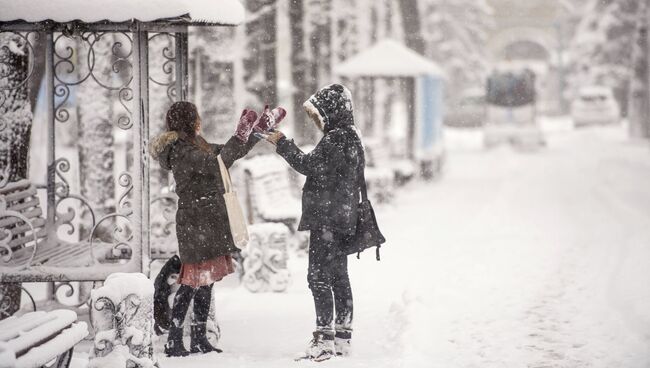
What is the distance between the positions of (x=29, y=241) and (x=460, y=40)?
1573 inches

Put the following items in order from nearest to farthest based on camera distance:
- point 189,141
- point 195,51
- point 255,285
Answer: point 189,141 < point 255,285 < point 195,51

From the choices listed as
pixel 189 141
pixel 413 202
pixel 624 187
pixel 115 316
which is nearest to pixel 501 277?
pixel 189 141

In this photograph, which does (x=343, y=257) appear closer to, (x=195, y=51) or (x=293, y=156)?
(x=293, y=156)

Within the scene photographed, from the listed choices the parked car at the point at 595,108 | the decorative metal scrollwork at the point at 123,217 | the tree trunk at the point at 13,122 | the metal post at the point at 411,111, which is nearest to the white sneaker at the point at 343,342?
the decorative metal scrollwork at the point at 123,217

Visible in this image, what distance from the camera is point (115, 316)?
17.9 feet

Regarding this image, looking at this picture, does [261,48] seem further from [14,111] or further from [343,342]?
[343,342]

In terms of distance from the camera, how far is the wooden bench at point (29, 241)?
665cm

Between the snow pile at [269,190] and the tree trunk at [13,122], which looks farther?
the snow pile at [269,190]

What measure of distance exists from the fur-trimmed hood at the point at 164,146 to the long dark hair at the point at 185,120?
0.05 metres

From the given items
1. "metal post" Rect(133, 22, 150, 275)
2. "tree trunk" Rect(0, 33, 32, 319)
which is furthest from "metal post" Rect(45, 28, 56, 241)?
"metal post" Rect(133, 22, 150, 275)

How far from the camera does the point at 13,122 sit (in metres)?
7.86

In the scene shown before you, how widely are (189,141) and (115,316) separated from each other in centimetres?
138

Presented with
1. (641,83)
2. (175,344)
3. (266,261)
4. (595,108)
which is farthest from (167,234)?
(595,108)

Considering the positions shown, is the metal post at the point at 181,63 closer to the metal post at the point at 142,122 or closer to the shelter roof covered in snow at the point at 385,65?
the metal post at the point at 142,122
